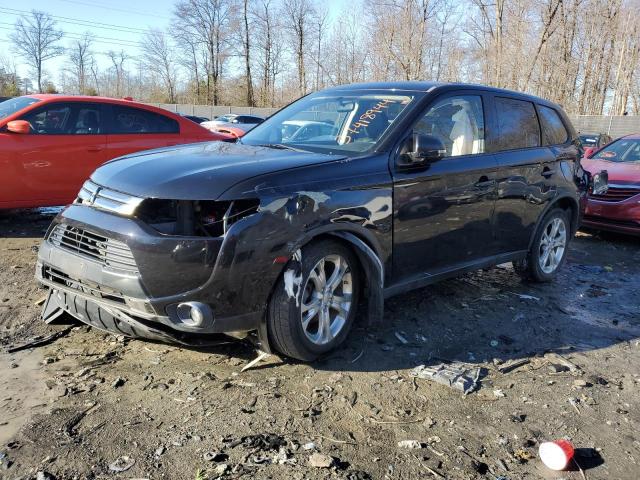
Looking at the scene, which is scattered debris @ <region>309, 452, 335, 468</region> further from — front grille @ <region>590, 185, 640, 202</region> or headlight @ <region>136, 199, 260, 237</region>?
front grille @ <region>590, 185, 640, 202</region>

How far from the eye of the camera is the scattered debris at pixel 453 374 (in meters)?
3.42

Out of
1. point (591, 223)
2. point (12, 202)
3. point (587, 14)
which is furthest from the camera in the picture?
point (587, 14)

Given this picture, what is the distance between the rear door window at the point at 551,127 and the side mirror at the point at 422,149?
2102 millimetres

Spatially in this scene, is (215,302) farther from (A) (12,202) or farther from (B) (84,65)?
(B) (84,65)

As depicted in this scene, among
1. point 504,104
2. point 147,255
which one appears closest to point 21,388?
point 147,255

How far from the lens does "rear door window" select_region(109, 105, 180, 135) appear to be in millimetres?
7184

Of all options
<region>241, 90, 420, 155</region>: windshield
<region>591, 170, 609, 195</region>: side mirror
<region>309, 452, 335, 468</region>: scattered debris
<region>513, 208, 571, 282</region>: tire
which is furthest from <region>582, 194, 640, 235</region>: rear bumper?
<region>309, 452, 335, 468</region>: scattered debris

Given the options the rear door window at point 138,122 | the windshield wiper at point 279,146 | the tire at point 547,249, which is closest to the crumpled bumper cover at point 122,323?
the windshield wiper at point 279,146

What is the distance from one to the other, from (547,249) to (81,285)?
4485 mm

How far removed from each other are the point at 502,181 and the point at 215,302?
9.34ft

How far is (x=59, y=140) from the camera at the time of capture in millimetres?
6637

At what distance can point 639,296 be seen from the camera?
18.3 ft

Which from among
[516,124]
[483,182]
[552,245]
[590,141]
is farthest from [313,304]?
[590,141]

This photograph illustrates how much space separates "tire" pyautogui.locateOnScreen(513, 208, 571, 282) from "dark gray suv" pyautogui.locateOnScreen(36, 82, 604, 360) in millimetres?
637
